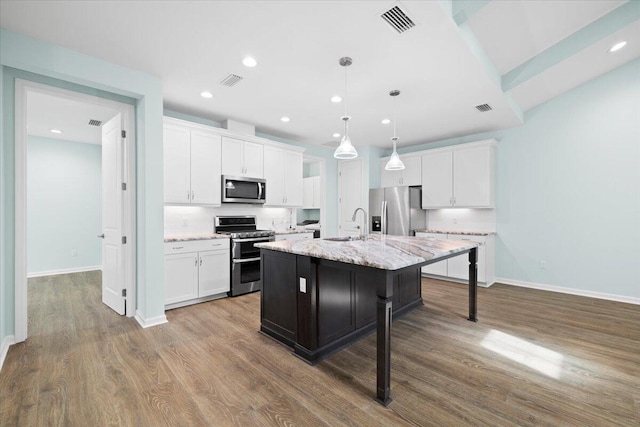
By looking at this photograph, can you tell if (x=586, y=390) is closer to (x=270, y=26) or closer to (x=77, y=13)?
(x=270, y=26)

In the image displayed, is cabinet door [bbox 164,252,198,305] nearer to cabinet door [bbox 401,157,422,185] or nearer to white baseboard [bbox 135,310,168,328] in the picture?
white baseboard [bbox 135,310,168,328]

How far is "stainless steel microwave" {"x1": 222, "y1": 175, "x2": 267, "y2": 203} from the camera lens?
4266 mm

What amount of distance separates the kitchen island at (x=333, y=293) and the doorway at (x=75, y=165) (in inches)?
71.0

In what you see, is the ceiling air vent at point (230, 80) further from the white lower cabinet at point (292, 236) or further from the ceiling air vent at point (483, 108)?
the ceiling air vent at point (483, 108)

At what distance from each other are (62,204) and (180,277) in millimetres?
4004

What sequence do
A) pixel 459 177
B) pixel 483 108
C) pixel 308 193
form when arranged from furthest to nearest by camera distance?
pixel 308 193 → pixel 459 177 → pixel 483 108

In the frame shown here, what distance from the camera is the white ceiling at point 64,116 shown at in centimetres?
377

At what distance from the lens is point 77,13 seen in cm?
210

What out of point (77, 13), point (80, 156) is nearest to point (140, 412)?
point (77, 13)

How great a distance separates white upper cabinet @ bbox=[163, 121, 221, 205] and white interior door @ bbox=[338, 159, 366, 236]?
9.93 ft

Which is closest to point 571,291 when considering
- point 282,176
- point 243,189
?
point 282,176

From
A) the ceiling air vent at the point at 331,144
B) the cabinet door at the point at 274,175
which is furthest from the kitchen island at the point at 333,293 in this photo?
the ceiling air vent at the point at 331,144

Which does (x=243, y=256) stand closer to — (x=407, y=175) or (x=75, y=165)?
(x=407, y=175)

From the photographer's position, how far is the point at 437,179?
5.29 meters
